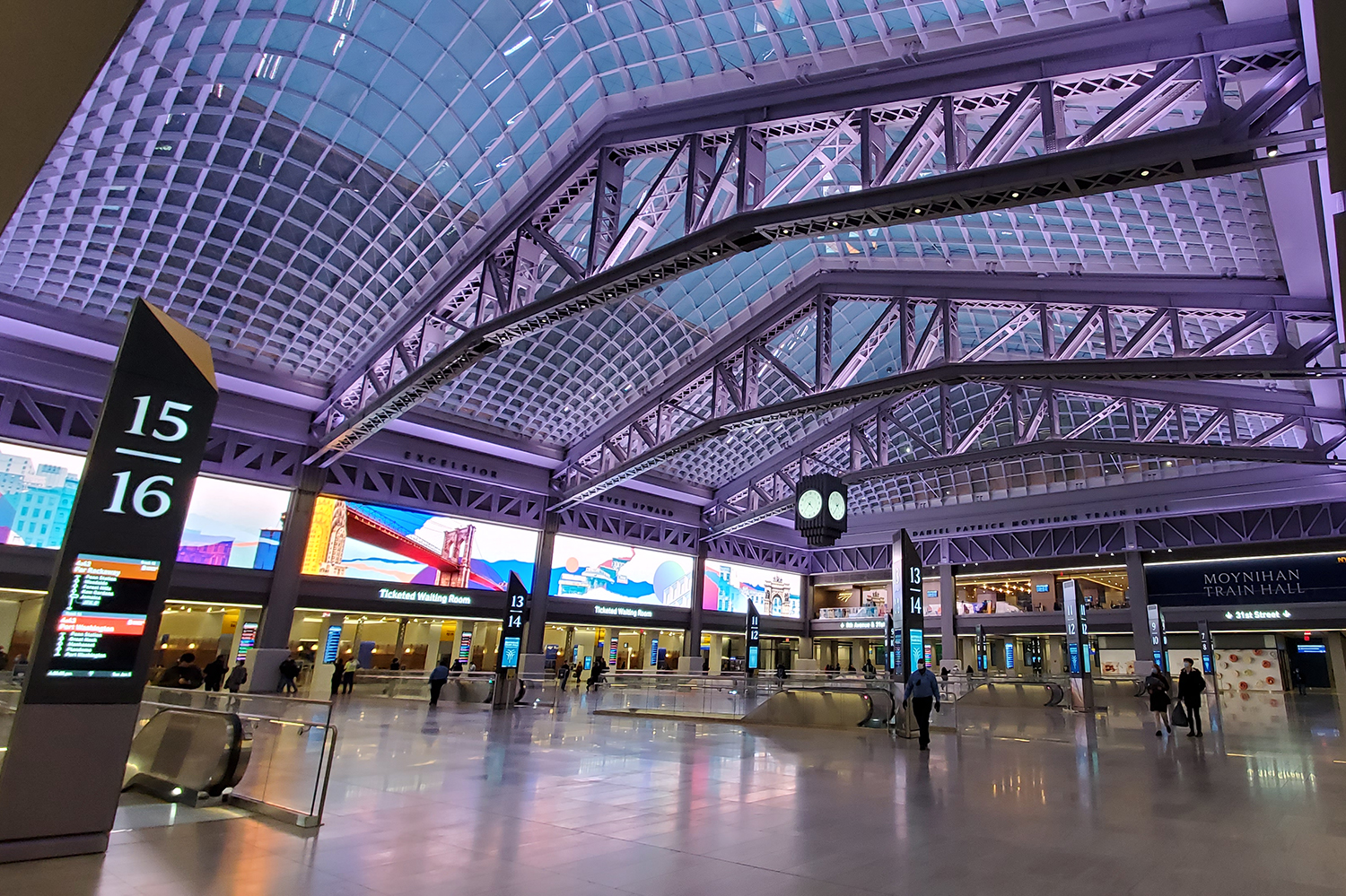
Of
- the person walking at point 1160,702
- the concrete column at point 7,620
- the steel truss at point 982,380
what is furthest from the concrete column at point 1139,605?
the concrete column at point 7,620

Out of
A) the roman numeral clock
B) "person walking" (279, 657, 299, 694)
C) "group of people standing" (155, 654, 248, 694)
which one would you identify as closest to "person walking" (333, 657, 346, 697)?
"person walking" (279, 657, 299, 694)

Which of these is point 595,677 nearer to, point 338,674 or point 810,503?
point 338,674

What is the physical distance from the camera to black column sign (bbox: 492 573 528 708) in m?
24.6

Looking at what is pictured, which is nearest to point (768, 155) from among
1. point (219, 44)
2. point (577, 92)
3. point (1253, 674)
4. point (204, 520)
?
point (577, 92)

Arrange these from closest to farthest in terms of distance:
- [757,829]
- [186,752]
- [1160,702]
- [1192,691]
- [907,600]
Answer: [757,829], [186,752], [1192,691], [1160,702], [907,600]

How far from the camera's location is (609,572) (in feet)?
151

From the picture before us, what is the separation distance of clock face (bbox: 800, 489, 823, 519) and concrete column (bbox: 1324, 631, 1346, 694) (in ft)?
122

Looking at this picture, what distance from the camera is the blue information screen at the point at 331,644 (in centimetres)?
3506

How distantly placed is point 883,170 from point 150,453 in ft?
44.5

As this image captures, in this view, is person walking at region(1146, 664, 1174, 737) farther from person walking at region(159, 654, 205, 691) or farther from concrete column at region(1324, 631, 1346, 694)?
concrete column at region(1324, 631, 1346, 694)

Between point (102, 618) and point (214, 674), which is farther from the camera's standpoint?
point (214, 674)

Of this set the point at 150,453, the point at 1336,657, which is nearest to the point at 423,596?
the point at 150,453

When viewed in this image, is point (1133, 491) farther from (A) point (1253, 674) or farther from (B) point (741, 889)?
(B) point (741, 889)

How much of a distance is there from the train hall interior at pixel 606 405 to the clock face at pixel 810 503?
0.40 ft
